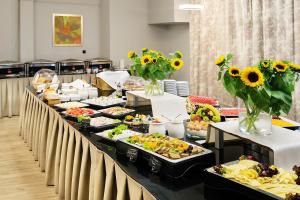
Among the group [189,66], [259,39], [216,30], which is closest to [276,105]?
[259,39]

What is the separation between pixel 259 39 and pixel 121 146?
3.49 meters

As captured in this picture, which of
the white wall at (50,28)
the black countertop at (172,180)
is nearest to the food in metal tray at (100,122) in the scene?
the black countertop at (172,180)

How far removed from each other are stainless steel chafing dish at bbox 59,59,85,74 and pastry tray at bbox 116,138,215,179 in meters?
5.25

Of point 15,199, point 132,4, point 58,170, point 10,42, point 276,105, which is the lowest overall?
point 15,199

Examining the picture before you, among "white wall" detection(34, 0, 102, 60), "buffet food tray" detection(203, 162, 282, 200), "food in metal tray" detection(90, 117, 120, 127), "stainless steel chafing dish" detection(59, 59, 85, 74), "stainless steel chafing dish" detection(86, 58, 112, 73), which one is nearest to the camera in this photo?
"buffet food tray" detection(203, 162, 282, 200)

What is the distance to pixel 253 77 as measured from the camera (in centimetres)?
141

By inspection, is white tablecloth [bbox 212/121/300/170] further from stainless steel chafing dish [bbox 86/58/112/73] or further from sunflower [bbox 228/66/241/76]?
stainless steel chafing dish [bbox 86/58/112/73]

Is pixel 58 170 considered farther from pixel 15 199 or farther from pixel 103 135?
pixel 103 135

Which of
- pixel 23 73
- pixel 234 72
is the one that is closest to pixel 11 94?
pixel 23 73

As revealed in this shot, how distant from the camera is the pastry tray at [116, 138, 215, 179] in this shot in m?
1.41

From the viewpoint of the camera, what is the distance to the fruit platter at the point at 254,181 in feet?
3.51

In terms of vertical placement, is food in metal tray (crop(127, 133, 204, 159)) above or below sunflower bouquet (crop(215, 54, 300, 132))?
below

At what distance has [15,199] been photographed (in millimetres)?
2883

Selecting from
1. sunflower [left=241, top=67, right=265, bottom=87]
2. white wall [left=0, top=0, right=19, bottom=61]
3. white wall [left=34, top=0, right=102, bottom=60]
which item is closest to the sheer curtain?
white wall [left=34, top=0, right=102, bottom=60]
